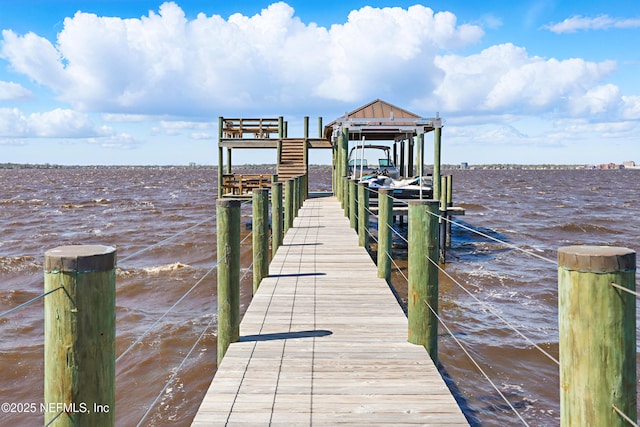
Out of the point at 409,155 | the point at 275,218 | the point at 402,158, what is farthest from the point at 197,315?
the point at 402,158

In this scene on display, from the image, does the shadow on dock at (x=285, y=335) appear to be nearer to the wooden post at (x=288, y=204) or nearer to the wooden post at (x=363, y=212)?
the wooden post at (x=363, y=212)

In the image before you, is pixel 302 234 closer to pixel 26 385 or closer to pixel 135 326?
pixel 135 326

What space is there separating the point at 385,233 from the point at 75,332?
5.37 metres

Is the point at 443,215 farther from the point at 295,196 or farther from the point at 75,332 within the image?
the point at 75,332

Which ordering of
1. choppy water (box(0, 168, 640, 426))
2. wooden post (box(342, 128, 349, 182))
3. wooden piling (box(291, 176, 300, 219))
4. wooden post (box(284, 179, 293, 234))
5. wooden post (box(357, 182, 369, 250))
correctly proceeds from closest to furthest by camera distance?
choppy water (box(0, 168, 640, 426)) → wooden post (box(357, 182, 369, 250)) → wooden post (box(284, 179, 293, 234)) → wooden piling (box(291, 176, 300, 219)) → wooden post (box(342, 128, 349, 182))

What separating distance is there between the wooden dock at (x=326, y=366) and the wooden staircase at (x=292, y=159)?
16.3 m

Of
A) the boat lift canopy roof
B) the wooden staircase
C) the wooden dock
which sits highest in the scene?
the boat lift canopy roof

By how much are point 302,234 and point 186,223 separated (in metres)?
17.4

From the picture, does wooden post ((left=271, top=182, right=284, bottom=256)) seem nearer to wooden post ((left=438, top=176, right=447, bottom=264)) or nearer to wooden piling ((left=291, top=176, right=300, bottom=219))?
wooden piling ((left=291, top=176, right=300, bottom=219))

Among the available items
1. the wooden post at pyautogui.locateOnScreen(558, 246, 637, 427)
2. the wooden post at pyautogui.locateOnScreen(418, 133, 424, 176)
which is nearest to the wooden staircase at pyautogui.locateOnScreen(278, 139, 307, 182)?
the wooden post at pyautogui.locateOnScreen(418, 133, 424, 176)

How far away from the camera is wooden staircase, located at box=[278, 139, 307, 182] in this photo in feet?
77.2

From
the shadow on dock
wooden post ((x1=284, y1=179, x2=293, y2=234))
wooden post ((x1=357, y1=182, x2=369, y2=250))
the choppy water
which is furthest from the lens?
wooden post ((x1=284, y1=179, x2=293, y2=234))

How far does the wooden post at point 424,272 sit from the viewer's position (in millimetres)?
4613

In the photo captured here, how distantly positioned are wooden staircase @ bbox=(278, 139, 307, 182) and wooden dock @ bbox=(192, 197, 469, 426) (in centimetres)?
1627
